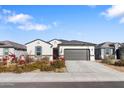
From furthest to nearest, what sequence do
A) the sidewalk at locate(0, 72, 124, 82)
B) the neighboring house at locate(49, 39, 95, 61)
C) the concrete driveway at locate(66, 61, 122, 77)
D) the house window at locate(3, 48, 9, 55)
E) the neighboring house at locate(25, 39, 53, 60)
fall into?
the neighboring house at locate(49, 39, 95, 61) → the neighboring house at locate(25, 39, 53, 60) → the house window at locate(3, 48, 9, 55) → the concrete driveway at locate(66, 61, 122, 77) → the sidewalk at locate(0, 72, 124, 82)

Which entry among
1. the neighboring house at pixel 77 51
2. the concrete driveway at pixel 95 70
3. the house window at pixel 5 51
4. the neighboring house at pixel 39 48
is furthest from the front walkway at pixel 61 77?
the neighboring house at pixel 77 51

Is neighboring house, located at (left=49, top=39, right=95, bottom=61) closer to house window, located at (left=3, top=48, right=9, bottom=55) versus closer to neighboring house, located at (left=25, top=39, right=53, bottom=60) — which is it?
neighboring house, located at (left=25, top=39, right=53, bottom=60)

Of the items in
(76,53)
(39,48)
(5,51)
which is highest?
(39,48)

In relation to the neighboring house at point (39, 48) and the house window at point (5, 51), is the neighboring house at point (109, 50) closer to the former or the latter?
the neighboring house at point (39, 48)

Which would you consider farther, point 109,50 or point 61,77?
point 109,50

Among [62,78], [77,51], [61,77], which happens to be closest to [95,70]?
[61,77]

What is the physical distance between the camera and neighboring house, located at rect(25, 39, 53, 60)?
45562mm

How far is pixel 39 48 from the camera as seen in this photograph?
4569cm

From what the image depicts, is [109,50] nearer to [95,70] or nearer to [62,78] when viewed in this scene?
[95,70]

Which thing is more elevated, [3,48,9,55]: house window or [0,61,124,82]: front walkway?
[3,48,9,55]: house window

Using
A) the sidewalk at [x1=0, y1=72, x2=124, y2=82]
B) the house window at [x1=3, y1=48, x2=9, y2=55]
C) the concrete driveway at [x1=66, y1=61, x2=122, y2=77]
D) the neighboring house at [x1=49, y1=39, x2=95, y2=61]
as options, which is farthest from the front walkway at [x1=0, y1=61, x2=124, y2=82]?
the neighboring house at [x1=49, y1=39, x2=95, y2=61]
